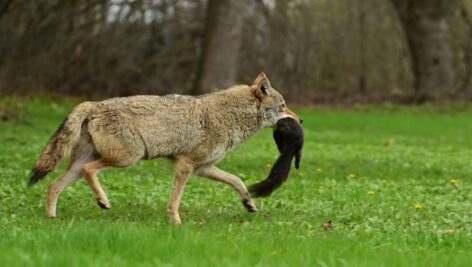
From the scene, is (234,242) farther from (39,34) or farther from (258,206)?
(39,34)

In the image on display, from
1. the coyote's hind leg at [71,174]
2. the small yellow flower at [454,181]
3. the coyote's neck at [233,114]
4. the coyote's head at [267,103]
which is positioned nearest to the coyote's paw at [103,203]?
the coyote's hind leg at [71,174]

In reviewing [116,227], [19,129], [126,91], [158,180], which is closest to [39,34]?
[126,91]

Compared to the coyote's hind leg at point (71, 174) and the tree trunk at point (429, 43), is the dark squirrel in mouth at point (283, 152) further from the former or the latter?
the tree trunk at point (429, 43)

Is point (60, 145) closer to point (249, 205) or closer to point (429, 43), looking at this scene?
point (249, 205)

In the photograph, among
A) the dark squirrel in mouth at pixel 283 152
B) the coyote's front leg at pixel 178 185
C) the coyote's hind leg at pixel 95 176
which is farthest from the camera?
the dark squirrel in mouth at pixel 283 152

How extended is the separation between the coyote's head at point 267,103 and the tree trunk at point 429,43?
1022 inches

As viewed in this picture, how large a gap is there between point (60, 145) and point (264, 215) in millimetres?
2381

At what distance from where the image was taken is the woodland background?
3216 cm

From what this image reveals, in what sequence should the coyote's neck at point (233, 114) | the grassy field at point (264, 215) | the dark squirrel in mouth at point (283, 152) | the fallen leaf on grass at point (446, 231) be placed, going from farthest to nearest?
the dark squirrel in mouth at point (283, 152), the coyote's neck at point (233, 114), the fallen leaf on grass at point (446, 231), the grassy field at point (264, 215)

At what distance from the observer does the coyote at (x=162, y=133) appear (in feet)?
32.7

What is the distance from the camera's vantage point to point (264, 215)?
35.0 ft

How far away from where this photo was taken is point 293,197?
40.5ft

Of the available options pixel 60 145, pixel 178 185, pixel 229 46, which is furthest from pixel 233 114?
pixel 229 46

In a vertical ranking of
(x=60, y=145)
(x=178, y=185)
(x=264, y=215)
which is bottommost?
(x=264, y=215)
